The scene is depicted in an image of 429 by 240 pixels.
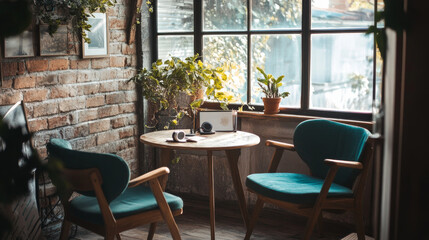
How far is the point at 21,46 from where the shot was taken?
344cm

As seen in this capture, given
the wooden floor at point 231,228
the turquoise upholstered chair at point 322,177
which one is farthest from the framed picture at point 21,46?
the turquoise upholstered chair at point 322,177

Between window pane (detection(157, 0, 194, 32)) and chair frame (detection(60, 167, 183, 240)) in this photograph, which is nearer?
chair frame (detection(60, 167, 183, 240))

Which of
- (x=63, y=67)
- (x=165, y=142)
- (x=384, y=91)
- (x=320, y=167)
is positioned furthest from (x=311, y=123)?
(x=384, y=91)

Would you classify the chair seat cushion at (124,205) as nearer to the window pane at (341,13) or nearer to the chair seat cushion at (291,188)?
the chair seat cushion at (291,188)

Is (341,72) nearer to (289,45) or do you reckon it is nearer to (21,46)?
(289,45)

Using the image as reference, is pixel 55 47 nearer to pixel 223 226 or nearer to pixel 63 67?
pixel 63 67

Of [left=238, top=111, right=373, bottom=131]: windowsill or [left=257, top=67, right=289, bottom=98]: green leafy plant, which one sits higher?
[left=257, top=67, right=289, bottom=98]: green leafy plant

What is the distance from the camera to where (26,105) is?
3559mm

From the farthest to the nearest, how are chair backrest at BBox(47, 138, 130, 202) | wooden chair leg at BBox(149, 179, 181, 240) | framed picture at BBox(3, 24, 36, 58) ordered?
framed picture at BBox(3, 24, 36, 58) → wooden chair leg at BBox(149, 179, 181, 240) → chair backrest at BBox(47, 138, 130, 202)

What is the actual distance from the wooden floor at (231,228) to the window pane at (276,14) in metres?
1.56

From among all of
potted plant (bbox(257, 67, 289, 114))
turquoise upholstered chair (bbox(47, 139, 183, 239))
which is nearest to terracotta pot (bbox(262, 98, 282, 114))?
potted plant (bbox(257, 67, 289, 114))

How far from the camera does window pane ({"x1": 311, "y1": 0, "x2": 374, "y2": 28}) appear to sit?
377cm

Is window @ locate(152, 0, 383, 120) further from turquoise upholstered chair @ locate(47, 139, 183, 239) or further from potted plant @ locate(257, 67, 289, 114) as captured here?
Answer: turquoise upholstered chair @ locate(47, 139, 183, 239)

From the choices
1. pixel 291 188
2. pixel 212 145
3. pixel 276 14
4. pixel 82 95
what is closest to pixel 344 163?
pixel 291 188
